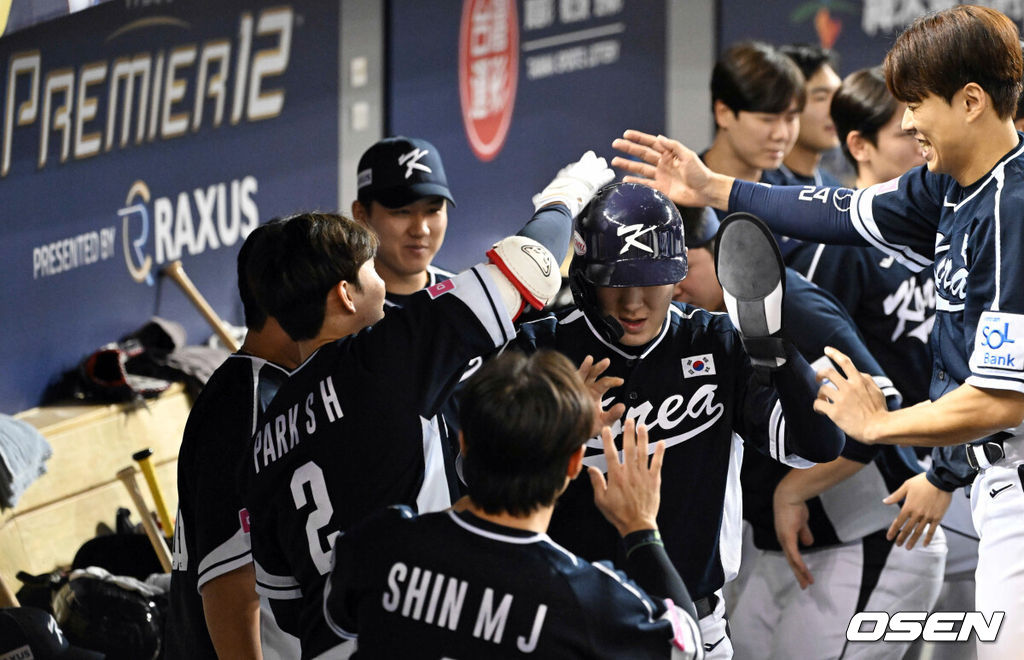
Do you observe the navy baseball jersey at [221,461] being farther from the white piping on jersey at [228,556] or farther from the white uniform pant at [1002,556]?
the white uniform pant at [1002,556]

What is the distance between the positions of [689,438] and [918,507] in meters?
0.73

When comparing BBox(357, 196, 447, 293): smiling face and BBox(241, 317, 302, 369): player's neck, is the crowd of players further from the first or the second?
BBox(357, 196, 447, 293): smiling face

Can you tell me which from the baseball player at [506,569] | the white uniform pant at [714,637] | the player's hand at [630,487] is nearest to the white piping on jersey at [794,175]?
the white uniform pant at [714,637]

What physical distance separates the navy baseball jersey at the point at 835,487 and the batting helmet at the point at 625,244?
0.82m

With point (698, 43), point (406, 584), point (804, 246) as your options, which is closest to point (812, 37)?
point (698, 43)

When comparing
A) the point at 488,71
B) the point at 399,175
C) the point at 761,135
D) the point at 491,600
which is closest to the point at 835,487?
the point at 761,135

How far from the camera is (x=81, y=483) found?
4.68m

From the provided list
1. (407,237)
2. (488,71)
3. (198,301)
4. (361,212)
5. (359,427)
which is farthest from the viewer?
(488,71)

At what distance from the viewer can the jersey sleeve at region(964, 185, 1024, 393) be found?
236 cm

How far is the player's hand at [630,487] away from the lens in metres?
2.06

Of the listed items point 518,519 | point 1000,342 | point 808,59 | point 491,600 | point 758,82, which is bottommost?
point 491,600

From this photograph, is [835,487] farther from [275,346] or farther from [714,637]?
[275,346]

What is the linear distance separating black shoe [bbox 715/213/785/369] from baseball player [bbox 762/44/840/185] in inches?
85.8

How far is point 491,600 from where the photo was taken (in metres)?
1.84
